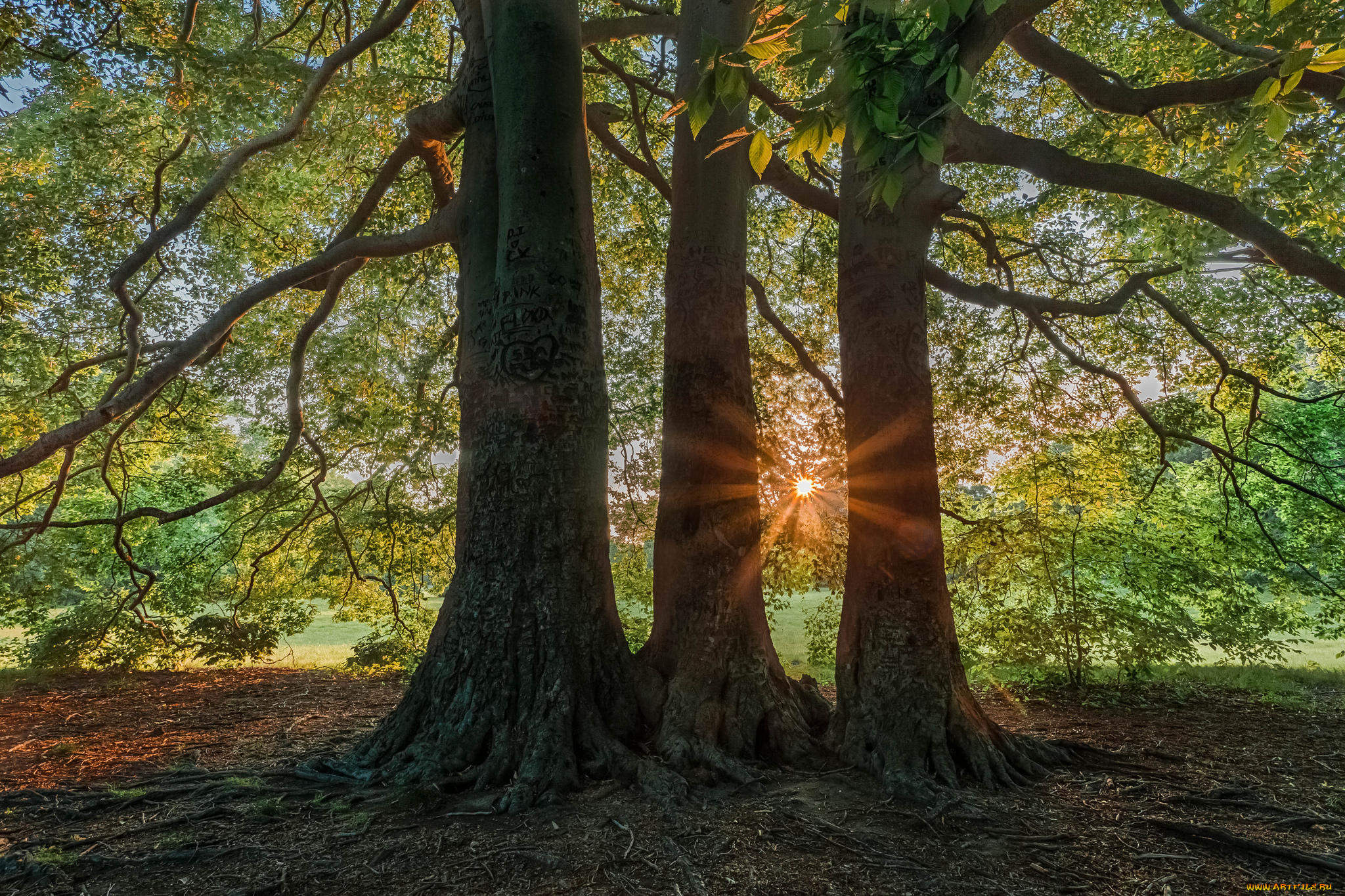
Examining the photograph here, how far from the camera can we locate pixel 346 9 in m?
6.66

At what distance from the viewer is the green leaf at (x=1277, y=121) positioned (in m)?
1.13

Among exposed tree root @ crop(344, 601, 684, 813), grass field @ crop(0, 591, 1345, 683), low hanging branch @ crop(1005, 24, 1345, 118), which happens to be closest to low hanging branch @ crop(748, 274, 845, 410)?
grass field @ crop(0, 591, 1345, 683)

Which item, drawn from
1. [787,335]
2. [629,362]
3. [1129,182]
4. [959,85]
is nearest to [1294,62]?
[959,85]

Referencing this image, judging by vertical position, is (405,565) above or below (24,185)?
below

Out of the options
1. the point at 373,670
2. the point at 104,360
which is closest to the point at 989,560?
the point at 373,670

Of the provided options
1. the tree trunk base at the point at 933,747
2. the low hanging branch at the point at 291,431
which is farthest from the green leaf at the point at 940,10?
the low hanging branch at the point at 291,431

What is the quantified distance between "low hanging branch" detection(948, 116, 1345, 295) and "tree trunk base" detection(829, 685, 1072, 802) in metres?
3.40

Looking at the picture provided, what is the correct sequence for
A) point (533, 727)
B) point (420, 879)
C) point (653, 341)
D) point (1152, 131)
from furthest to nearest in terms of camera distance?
1. point (653, 341)
2. point (1152, 131)
3. point (533, 727)
4. point (420, 879)

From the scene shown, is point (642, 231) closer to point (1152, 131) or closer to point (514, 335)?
point (514, 335)

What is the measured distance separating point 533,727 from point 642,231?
6.75m

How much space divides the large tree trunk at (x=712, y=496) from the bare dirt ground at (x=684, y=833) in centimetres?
47

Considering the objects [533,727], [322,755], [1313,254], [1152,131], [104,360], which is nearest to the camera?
[533,727]

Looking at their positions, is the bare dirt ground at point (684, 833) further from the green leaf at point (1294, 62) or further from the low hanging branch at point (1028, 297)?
the low hanging branch at point (1028, 297)

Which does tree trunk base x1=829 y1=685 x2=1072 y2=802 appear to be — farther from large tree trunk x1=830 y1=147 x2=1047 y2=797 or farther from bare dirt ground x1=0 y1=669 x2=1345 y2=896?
bare dirt ground x1=0 y1=669 x2=1345 y2=896
